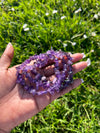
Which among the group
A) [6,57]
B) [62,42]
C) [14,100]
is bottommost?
[14,100]

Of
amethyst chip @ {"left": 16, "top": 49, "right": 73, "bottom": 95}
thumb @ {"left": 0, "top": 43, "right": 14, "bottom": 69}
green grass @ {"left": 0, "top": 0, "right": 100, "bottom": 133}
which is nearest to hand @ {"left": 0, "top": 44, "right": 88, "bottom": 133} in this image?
thumb @ {"left": 0, "top": 43, "right": 14, "bottom": 69}

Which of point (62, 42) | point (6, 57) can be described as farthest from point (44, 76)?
point (62, 42)

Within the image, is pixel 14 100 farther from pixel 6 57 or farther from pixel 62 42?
pixel 62 42

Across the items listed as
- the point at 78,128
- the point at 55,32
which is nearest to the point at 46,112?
the point at 78,128

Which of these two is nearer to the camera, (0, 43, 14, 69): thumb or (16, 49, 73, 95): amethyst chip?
(16, 49, 73, 95): amethyst chip

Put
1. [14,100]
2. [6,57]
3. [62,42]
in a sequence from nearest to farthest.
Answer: [14,100], [6,57], [62,42]

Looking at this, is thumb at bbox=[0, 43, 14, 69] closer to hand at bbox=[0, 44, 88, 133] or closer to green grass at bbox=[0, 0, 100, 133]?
hand at bbox=[0, 44, 88, 133]

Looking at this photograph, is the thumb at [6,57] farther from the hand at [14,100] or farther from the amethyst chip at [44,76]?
the amethyst chip at [44,76]
